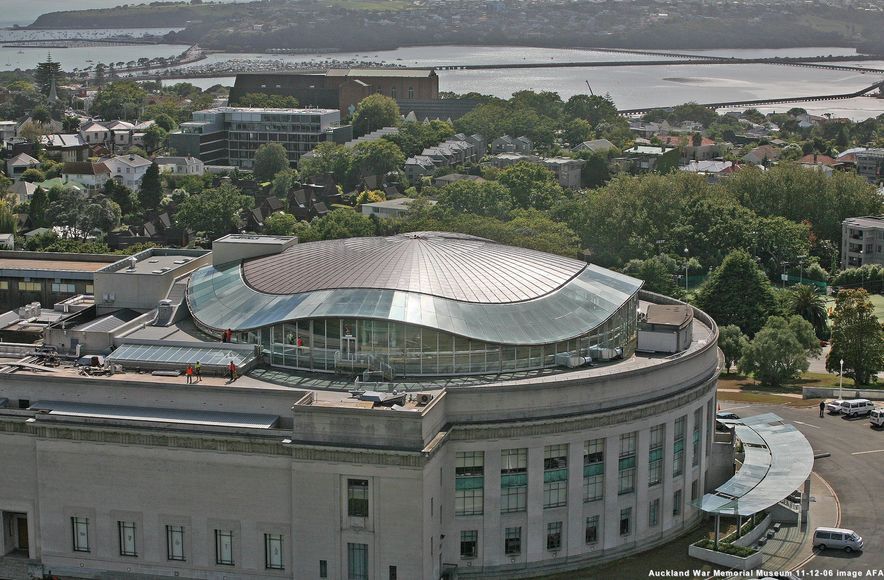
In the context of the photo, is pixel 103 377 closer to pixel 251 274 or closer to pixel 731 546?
pixel 251 274

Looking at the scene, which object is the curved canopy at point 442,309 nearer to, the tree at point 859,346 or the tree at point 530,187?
the tree at point 859,346

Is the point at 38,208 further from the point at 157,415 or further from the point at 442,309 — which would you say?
the point at 442,309

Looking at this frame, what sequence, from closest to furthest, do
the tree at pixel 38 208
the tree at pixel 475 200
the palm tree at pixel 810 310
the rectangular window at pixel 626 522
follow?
the rectangular window at pixel 626 522 → the palm tree at pixel 810 310 → the tree at pixel 475 200 → the tree at pixel 38 208

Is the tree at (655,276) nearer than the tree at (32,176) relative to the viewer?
Yes

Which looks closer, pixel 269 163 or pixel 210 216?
pixel 210 216

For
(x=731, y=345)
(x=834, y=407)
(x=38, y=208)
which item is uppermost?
(x=38, y=208)

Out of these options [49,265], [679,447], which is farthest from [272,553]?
[49,265]

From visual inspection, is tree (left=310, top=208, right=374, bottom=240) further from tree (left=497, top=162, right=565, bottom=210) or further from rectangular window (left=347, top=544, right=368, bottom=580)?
rectangular window (left=347, top=544, right=368, bottom=580)

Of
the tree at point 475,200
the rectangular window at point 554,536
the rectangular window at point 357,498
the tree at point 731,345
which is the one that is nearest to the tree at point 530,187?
the tree at point 475,200
